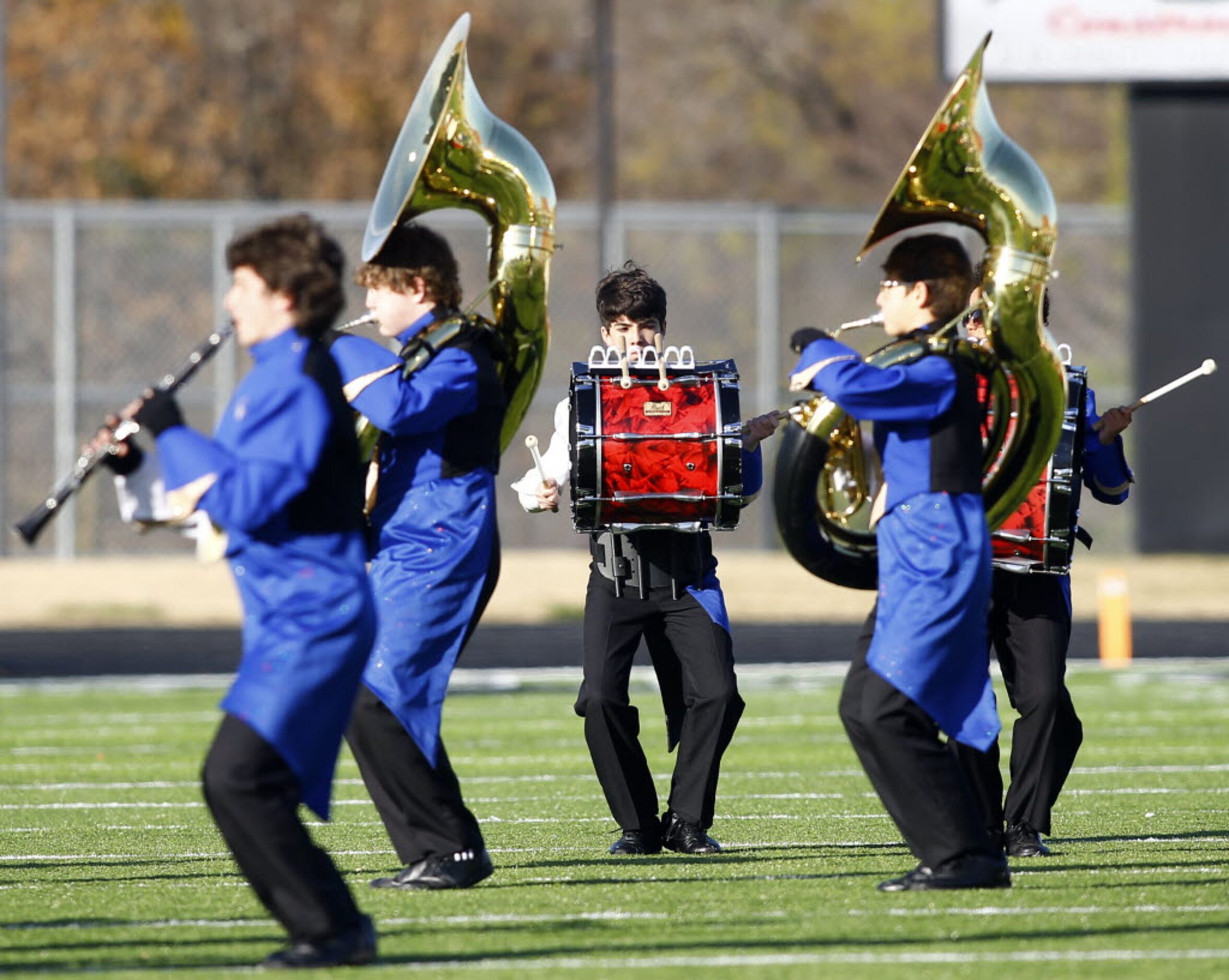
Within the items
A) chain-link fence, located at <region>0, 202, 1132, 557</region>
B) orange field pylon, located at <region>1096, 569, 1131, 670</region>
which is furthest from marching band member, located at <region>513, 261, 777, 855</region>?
chain-link fence, located at <region>0, 202, 1132, 557</region>

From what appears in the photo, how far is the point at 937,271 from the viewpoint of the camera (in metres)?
7.23

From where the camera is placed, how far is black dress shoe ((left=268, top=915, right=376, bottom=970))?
19.4 ft

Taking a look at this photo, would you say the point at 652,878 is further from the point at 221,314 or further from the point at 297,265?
the point at 221,314

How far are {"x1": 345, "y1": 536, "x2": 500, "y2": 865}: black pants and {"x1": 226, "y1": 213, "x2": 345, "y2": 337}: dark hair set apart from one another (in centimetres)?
144

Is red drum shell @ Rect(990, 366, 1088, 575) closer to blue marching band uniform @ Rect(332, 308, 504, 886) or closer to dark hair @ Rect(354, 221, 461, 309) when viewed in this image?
blue marching band uniform @ Rect(332, 308, 504, 886)

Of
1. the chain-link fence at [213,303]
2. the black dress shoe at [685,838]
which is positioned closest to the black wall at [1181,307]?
the chain-link fence at [213,303]

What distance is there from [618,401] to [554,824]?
1.92m

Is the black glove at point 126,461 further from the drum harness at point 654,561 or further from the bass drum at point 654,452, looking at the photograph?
the drum harness at point 654,561

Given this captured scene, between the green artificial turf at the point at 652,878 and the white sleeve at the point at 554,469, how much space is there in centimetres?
117

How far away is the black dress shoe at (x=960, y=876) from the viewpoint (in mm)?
7078

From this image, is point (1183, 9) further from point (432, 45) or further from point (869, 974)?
point (869, 974)

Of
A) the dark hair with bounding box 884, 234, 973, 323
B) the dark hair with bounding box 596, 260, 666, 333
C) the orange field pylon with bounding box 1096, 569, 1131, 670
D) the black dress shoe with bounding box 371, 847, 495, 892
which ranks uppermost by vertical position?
the dark hair with bounding box 884, 234, 973, 323

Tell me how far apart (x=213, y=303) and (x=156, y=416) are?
709 inches

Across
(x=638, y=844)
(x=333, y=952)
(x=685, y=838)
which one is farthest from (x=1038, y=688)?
(x=333, y=952)
